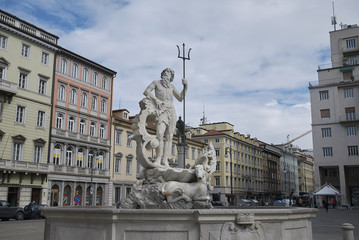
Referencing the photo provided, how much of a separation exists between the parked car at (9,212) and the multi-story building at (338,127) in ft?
123

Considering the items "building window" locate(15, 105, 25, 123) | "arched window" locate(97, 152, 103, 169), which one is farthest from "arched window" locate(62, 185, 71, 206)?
"building window" locate(15, 105, 25, 123)

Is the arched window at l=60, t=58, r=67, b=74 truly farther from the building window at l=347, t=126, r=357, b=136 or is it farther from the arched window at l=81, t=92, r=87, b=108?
the building window at l=347, t=126, r=357, b=136

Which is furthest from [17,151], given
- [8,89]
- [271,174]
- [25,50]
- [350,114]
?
[271,174]

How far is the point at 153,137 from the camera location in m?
9.86

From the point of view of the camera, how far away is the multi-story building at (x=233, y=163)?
7025 cm

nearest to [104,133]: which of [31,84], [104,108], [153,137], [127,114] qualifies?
[104,108]

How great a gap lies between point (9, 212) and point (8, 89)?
13385mm

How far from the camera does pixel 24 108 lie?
36.7 meters

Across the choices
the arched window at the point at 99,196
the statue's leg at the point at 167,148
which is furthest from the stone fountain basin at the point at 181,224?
the arched window at the point at 99,196

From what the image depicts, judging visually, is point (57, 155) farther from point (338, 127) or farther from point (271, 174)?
point (271, 174)

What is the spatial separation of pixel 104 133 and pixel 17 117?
11.8 metres

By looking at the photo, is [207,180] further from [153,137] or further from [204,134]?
[204,134]

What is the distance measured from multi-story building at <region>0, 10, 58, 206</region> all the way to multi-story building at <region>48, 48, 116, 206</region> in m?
1.18

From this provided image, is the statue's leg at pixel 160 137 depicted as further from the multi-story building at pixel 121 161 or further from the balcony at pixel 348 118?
the balcony at pixel 348 118
